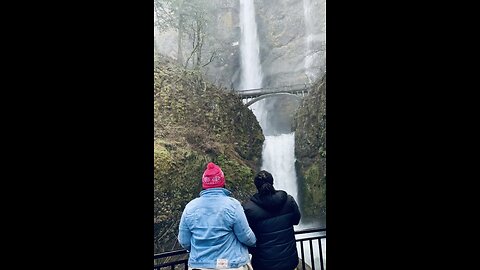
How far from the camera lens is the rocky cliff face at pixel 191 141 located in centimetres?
294

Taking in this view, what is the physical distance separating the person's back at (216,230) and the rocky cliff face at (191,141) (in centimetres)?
152

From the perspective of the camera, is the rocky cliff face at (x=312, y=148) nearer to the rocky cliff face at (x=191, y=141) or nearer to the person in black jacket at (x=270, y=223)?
the rocky cliff face at (x=191, y=141)

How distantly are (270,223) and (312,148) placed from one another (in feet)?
6.30

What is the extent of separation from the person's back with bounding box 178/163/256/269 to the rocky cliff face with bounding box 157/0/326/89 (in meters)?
2.11

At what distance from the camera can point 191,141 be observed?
10.2 feet

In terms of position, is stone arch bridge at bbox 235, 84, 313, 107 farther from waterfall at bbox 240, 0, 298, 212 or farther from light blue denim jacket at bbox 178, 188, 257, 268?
light blue denim jacket at bbox 178, 188, 257, 268

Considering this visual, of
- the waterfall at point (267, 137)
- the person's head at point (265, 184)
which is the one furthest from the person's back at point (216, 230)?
the waterfall at point (267, 137)

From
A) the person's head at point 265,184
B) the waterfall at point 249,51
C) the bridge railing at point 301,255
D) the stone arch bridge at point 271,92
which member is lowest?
the bridge railing at point 301,255

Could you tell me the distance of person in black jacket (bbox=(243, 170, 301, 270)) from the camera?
142cm
